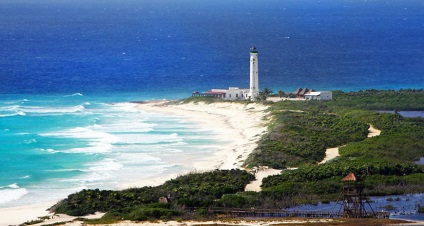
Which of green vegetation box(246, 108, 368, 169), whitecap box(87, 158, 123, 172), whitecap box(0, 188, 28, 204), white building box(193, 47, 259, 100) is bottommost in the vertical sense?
whitecap box(0, 188, 28, 204)

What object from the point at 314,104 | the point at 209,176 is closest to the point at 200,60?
the point at 314,104

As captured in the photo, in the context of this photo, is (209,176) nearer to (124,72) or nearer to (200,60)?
(124,72)

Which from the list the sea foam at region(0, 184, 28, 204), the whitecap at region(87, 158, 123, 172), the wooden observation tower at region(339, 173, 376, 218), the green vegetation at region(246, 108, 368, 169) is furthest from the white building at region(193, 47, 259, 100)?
the wooden observation tower at region(339, 173, 376, 218)

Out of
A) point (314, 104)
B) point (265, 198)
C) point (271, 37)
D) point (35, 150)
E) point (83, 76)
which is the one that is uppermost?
point (271, 37)

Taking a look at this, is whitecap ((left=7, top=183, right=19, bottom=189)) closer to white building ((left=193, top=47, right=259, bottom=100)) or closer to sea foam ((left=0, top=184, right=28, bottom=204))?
sea foam ((left=0, top=184, right=28, bottom=204))

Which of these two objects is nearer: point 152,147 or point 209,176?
point 209,176

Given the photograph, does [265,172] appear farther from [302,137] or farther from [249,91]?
[249,91]
